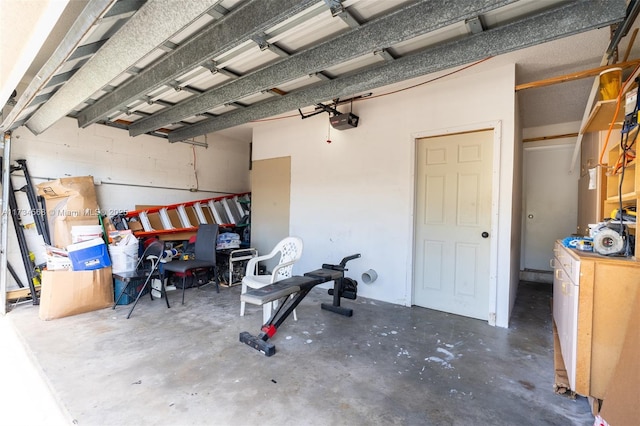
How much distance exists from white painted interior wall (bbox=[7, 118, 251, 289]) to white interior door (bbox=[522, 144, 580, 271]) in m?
5.91

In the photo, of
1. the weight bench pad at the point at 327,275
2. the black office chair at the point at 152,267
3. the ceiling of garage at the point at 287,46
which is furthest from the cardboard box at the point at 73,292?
the weight bench pad at the point at 327,275

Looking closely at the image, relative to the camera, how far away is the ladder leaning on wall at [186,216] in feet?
14.6

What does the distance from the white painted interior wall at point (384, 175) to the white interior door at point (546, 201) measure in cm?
163

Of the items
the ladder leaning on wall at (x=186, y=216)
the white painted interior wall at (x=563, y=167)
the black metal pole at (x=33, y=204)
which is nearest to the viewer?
the black metal pole at (x=33, y=204)

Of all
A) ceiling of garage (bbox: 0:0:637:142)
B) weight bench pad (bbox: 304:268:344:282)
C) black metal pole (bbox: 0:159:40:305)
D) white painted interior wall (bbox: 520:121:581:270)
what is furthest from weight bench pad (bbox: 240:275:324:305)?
white painted interior wall (bbox: 520:121:581:270)

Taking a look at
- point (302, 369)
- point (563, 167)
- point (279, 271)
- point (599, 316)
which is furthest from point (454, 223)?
point (563, 167)

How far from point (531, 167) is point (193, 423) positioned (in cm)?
626

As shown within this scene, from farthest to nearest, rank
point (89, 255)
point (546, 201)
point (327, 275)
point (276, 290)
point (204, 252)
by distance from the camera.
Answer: point (546, 201)
point (204, 252)
point (89, 255)
point (327, 275)
point (276, 290)

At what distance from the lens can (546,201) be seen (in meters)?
5.17

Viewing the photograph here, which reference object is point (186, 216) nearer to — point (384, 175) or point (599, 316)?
point (384, 175)

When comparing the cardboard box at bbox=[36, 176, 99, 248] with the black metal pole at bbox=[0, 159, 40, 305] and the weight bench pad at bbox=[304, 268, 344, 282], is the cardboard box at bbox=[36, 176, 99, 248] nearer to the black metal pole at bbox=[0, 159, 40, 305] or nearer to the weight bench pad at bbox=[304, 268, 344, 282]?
the black metal pole at bbox=[0, 159, 40, 305]

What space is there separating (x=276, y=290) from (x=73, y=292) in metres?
2.52

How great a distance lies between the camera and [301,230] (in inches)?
181

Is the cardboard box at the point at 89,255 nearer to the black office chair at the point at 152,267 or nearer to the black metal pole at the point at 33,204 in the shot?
the black office chair at the point at 152,267
